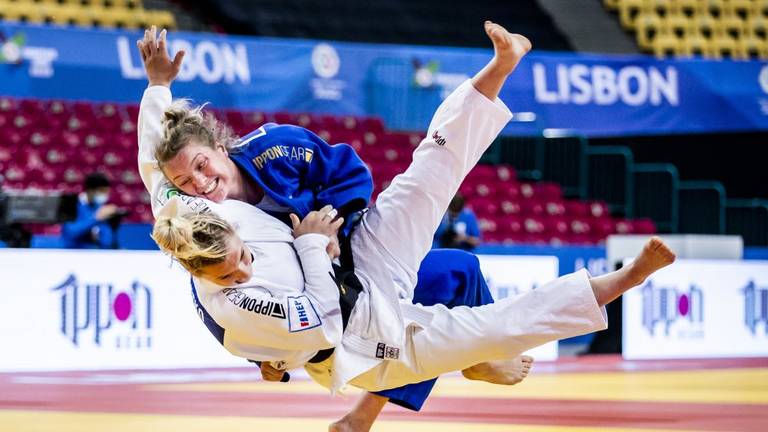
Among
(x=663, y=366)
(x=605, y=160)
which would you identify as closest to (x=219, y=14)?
(x=605, y=160)

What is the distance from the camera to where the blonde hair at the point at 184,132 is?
4.58m

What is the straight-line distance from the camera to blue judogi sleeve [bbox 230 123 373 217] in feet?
15.4

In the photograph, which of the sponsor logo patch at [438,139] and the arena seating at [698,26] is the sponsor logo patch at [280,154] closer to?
the sponsor logo patch at [438,139]

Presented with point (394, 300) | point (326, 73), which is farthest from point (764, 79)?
point (394, 300)

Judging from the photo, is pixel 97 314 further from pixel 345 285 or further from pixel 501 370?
pixel 345 285

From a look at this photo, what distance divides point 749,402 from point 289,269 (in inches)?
149

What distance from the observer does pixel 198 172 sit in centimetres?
457

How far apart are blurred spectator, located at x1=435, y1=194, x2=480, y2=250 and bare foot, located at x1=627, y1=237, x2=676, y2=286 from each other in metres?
7.33

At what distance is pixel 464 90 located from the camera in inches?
188

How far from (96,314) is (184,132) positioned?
5168 millimetres

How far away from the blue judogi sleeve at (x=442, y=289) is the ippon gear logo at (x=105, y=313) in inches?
194

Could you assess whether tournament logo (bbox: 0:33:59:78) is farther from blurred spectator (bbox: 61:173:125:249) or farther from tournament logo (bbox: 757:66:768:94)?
tournament logo (bbox: 757:66:768:94)

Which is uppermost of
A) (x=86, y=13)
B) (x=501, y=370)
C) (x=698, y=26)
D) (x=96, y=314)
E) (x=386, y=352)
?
(x=698, y=26)

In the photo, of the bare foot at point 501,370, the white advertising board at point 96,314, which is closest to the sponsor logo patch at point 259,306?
the bare foot at point 501,370
